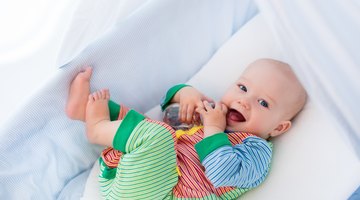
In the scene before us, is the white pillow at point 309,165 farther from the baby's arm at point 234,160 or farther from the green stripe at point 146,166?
the green stripe at point 146,166

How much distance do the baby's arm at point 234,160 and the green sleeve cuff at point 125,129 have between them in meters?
0.16

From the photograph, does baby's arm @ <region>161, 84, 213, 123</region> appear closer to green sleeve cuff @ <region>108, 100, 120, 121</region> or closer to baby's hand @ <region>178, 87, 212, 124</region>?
baby's hand @ <region>178, 87, 212, 124</region>

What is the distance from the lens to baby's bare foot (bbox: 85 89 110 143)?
48.0 inches

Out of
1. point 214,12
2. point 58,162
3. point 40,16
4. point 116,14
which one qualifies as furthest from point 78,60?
point 214,12

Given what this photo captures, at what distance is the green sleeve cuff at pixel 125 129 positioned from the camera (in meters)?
1.14

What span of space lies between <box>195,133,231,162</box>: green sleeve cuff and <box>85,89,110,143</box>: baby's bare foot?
0.82 ft

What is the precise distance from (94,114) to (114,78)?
0.14 m

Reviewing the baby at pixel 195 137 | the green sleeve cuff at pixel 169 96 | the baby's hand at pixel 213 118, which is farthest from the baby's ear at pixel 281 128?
the green sleeve cuff at pixel 169 96

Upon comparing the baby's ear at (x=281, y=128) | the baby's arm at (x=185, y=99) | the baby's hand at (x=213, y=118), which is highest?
the baby's arm at (x=185, y=99)

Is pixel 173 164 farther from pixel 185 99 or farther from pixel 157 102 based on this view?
pixel 157 102

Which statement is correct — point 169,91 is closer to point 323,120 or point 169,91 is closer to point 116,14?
point 116,14

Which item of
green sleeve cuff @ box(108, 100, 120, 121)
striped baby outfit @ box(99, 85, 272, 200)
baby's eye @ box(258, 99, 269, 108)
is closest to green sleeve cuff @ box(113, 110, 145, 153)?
striped baby outfit @ box(99, 85, 272, 200)

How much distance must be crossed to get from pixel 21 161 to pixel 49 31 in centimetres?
48

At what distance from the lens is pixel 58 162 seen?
1.25m
